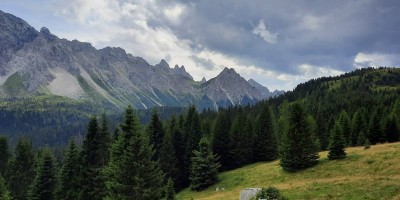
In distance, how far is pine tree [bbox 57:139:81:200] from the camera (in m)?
58.9

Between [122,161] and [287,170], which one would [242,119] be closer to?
[287,170]

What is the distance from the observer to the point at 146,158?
39844 millimetres

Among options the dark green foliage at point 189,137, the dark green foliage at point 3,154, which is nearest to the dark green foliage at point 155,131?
the dark green foliage at point 189,137

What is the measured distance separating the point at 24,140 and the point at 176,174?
30981 mm

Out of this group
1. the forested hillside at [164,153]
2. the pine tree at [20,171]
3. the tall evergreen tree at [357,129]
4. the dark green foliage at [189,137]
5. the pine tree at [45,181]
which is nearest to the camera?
the forested hillside at [164,153]

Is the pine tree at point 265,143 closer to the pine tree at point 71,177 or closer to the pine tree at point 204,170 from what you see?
the pine tree at point 204,170

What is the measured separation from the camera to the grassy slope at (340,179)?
117 feet

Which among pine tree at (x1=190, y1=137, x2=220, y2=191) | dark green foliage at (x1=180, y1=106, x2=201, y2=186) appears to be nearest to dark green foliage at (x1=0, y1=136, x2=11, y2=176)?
dark green foliage at (x1=180, y1=106, x2=201, y2=186)

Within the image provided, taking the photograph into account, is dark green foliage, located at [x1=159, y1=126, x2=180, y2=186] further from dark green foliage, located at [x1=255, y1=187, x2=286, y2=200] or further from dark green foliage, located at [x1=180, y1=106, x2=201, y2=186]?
dark green foliage, located at [x1=255, y1=187, x2=286, y2=200]

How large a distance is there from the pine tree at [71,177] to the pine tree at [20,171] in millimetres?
15721

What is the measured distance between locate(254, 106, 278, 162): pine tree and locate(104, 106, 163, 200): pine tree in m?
52.2

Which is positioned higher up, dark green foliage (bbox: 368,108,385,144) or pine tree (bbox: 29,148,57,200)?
dark green foliage (bbox: 368,108,385,144)

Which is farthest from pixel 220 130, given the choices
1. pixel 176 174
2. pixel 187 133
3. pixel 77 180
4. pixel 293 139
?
pixel 77 180

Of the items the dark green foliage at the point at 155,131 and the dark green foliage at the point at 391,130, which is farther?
the dark green foliage at the point at 155,131
